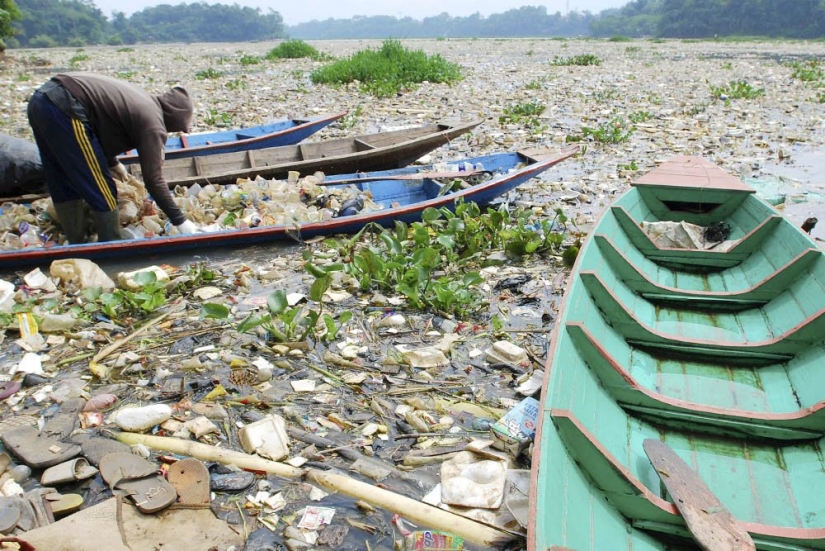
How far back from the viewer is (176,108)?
15.9ft

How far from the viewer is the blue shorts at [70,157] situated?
4489 millimetres

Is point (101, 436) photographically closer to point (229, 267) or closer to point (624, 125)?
point (229, 267)

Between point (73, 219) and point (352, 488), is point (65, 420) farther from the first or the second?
point (73, 219)

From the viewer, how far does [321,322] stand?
4.21m

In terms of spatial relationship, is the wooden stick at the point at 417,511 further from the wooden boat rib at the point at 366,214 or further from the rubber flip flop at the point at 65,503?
the wooden boat rib at the point at 366,214

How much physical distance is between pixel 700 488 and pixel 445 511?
102 cm

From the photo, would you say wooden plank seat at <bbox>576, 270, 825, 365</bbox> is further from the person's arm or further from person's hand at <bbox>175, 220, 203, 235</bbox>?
person's hand at <bbox>175, 220, 203, 235</bbox>

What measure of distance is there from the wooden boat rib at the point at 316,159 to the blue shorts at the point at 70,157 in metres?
1.29

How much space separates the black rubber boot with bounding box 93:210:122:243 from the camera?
5.08 meters

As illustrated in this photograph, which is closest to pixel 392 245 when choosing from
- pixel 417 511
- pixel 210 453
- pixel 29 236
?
pixel 210 453

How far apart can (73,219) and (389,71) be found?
Result: 37.5ft

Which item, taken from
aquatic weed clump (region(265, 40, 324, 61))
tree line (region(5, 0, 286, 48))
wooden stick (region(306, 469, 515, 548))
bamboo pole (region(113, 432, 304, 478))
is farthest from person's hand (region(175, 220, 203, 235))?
tree line (region(5, 0, 286, 48))

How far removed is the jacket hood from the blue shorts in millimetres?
584

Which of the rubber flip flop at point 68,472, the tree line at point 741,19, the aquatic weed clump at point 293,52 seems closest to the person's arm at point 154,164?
the rubber flip flop at point 68,472
